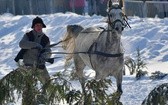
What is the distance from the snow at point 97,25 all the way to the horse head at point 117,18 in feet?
9.45

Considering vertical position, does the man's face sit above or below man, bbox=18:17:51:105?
above

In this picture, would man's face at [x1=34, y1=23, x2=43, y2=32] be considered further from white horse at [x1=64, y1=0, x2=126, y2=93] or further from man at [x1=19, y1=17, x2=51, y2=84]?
white horse at [x1=64, y1=0, x2=126, y2=93]

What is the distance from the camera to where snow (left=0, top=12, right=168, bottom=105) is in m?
16.9

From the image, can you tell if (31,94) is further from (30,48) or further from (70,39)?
(70,39)

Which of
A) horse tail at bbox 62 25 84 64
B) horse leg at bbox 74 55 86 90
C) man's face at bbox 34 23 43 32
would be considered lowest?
horse leg at bbox 74 55 86 90

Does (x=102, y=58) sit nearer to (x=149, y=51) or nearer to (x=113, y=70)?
(x=113, y=70)

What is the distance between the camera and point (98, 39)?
9969 mm

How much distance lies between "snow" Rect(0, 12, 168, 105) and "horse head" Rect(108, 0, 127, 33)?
2.88 m

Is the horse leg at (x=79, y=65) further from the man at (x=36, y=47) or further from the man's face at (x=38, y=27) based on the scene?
the man's face at (x=38, y=27)

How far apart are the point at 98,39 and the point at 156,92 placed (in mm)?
5439

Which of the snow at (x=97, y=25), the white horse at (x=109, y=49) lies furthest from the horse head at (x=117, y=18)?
the snow at (x=97, y=25)

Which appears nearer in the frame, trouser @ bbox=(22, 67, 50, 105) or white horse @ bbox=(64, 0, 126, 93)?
trouser @ bbox=(22, 67, 50, 105)

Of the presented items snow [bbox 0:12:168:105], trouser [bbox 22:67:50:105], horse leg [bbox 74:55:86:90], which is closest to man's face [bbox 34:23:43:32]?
horse leg [bbox 74:55:86:90]

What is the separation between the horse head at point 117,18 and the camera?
914cm
